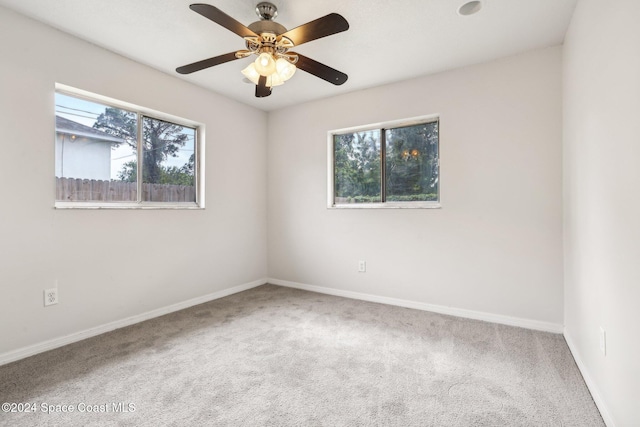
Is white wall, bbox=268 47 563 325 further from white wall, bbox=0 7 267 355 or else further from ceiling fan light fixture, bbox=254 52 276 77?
ceiling fan light fixture, bbox=254 52 276 77

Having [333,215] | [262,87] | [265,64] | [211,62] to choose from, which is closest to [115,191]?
[211,62]

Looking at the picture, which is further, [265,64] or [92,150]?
[92,150]

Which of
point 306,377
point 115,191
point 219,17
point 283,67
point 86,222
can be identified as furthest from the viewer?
point 115,191

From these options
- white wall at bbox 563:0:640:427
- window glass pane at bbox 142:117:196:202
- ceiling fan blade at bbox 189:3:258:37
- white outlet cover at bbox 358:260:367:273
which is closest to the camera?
white wall at bbox 563:0:640:427

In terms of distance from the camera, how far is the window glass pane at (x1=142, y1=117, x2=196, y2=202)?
311 cm

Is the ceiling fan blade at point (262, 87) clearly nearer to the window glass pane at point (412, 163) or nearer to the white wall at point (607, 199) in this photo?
the window glass pane at point (412, 163)

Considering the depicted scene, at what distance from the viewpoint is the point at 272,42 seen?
6.69 feet

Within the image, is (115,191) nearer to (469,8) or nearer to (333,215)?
(333,215)

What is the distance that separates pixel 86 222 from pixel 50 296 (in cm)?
60

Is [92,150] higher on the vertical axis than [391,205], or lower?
higher

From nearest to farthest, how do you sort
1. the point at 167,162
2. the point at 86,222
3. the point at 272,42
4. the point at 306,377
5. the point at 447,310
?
1. the point at 306,377
2. the point at 272,42
3. the point at 86,222
4. the point at 447,310
5. the point at 167,162

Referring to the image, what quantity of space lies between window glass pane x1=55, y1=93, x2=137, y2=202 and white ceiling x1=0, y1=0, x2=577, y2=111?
0.56m

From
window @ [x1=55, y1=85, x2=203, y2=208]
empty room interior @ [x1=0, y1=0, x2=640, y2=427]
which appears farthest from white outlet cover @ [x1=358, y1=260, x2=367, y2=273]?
window @ [x1=55, y1=85, x2=203, y2=208]

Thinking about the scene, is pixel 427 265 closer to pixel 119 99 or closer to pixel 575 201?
pixel 575 201
